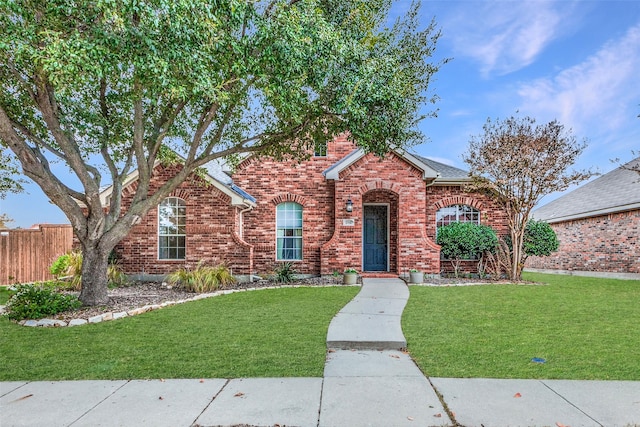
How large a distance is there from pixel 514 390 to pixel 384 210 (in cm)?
1114

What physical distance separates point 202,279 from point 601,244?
16.9m

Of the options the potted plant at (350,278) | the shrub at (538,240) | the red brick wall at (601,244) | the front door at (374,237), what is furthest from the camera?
the red brick wall at (601,244)

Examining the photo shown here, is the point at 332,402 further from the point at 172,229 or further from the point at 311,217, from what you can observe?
the point at 172,229

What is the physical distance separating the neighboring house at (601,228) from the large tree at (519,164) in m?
4.04

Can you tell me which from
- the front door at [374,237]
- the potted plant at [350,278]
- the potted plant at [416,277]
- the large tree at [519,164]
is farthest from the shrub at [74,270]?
the large tree at [519,164]

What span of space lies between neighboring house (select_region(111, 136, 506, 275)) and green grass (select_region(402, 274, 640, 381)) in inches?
158

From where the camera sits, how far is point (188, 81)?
652 cm

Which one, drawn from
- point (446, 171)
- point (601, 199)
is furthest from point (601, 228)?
point (446, 171)

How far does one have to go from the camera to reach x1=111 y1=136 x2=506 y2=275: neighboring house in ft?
43.8

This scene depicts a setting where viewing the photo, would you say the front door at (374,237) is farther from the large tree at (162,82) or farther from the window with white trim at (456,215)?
the large tree at (162,82)

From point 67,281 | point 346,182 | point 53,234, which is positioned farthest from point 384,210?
point 53,234

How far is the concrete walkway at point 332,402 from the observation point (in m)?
3.24

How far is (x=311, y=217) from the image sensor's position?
1467cm

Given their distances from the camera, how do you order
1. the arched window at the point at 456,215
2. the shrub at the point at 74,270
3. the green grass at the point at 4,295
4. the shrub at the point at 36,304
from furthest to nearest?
the arched window at the point at 456,215 < the shrub at the point at 74,270 < the green grass at the point at 4,295 < the shrub at the point at 36,304
